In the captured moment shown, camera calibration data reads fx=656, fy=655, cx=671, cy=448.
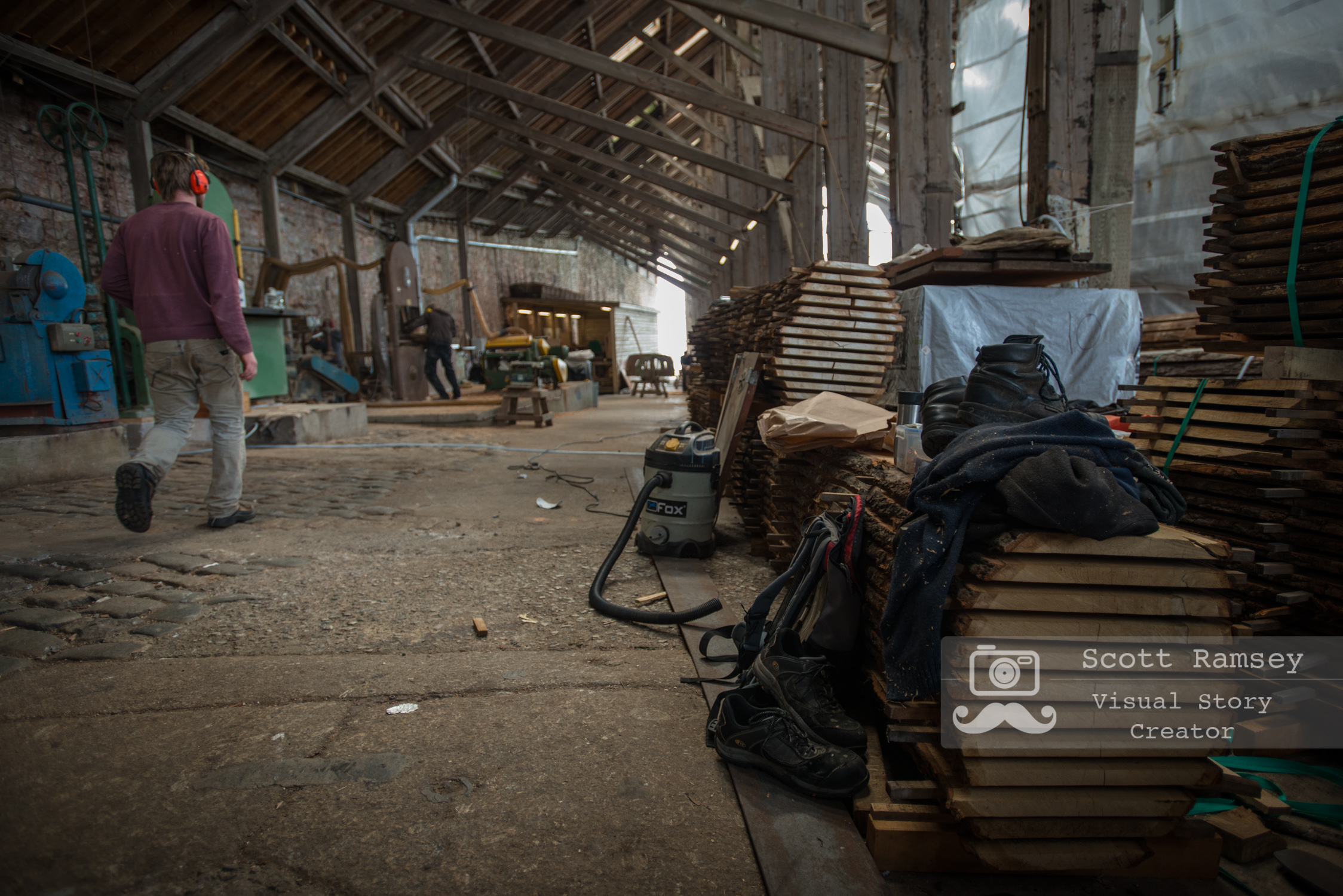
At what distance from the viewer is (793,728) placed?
1.80 m

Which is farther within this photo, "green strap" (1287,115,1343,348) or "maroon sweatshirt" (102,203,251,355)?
"maroon sweatshirt" (102,203,251,355)

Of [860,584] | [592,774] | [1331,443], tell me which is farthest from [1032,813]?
[1331,443]

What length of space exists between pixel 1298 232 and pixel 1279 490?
1.05 m

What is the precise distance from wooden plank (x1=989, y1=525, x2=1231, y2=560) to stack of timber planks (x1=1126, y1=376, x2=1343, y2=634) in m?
1.33

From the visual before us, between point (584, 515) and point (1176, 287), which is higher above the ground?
point (1176, 287)

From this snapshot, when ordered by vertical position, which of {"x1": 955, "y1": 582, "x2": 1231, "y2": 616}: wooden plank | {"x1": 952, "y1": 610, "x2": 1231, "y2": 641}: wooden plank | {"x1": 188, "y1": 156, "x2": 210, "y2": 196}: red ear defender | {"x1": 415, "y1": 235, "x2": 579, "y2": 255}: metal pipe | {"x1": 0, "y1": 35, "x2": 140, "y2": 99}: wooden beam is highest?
{"x1": 415, "y1": 235, "x2": 579, "y2": 255}: metal pipe

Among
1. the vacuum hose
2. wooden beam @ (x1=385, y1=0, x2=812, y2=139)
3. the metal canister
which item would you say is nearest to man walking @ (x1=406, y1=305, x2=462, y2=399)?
wooden beam @ (x1=385, y1=0, x2=812, y2=139)

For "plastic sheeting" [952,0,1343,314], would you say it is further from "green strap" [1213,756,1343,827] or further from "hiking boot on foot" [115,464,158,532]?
"hiking boot on foot" [115,464,158,532]

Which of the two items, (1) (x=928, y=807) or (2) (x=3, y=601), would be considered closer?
(1) (x=928, y=807)

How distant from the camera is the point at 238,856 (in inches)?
58.0

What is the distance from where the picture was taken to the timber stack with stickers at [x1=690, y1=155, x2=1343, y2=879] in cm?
143

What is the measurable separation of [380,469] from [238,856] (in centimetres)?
541

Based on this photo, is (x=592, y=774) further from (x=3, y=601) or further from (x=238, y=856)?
(x=3, y=601)

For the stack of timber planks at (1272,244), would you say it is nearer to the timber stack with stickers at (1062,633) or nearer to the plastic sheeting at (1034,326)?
the timber stack with stickers at (1062,633)
